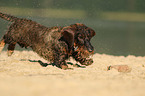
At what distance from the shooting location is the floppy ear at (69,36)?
5.54 m

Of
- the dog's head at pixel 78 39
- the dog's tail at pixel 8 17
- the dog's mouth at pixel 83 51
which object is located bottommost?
the dog's mouth at pixel 83 51

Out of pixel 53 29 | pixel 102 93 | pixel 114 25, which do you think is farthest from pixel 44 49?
pixel 114 25

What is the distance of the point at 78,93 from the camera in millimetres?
2760

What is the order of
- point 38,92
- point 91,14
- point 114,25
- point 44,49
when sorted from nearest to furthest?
point 38,92, point 44,49, point 91,14, point 114,25

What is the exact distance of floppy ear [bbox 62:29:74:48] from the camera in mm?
5543

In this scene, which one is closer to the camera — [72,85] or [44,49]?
[72,85]

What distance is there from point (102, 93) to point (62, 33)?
3033mm

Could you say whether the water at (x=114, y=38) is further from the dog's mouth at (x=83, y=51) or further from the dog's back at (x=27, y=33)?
the dog's mouth at (x=83, y=51)

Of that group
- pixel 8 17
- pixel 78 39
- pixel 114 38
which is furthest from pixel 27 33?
pixel 114 38

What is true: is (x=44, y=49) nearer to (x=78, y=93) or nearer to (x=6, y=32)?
(x=6, y=32)

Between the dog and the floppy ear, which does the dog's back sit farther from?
the floppy ear

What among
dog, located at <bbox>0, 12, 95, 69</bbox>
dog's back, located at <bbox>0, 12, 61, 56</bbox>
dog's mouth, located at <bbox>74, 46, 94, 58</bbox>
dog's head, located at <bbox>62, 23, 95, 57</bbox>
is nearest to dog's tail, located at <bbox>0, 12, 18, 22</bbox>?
dog's back, located at <bbox>0, 12, 61, 56</bbox>

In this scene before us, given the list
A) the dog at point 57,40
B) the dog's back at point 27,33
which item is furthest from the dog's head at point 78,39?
the dog's back at point 27,33

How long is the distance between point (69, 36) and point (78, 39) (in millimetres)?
221
